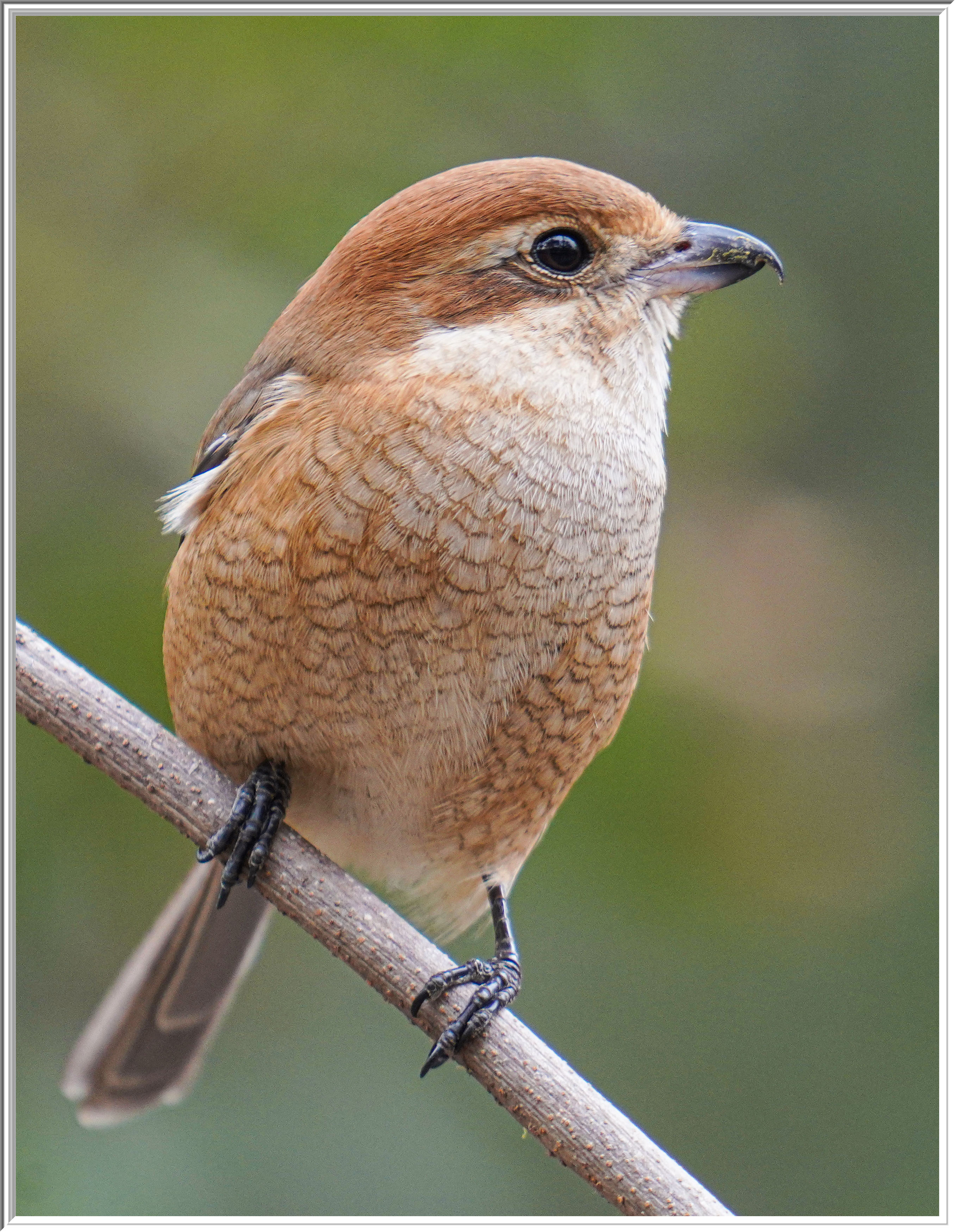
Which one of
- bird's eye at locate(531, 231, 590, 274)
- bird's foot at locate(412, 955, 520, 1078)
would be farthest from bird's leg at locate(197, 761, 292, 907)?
bird's eye at locate(531, 231, 590, 274)

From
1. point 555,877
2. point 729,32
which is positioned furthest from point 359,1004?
point 729,32

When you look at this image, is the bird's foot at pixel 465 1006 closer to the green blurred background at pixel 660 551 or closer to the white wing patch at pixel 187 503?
the green blurred background at pixel 660 551

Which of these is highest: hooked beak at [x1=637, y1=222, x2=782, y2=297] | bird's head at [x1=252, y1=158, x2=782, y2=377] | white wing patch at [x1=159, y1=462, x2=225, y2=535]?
hooked beak at [x1=637, y1=222, x2=782, y2=297]

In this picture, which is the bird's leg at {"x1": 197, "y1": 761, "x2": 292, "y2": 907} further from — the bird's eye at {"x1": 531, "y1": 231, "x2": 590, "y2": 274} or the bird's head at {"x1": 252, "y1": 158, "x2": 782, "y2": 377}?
the bird's eye at {"x1": 531, "y1": 231, "x2": 590, "y2": 274}

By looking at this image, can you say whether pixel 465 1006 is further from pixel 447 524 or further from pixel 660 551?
pixel 660 551

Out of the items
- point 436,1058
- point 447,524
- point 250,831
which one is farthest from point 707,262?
point 436,1058
